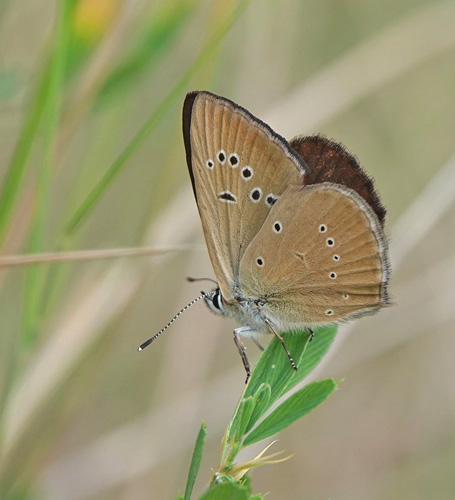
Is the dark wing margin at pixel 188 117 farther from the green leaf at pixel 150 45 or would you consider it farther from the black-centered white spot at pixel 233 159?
the green leaf at pixel 150 45

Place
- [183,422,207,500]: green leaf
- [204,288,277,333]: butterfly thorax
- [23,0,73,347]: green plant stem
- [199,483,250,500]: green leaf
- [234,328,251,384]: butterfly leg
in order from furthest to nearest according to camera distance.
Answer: [204,288,277,333]: butterfly thorax
[234,328,251,384]: butterfly leg
[23,0,73,347]: green plant stem
[183,422,207,500]: green leaf
[199,483,250,500]: green leaf

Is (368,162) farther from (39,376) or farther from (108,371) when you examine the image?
(39,376)

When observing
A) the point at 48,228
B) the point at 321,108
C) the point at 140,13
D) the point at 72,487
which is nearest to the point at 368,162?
the point at 321,108

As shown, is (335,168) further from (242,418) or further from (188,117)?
(242,418)

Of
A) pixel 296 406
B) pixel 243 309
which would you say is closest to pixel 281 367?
pixel 296 406

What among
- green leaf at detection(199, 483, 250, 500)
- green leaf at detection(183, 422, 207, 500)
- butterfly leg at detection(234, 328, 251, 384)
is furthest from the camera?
butterfly leg at detection(234, 328, 251, 384)

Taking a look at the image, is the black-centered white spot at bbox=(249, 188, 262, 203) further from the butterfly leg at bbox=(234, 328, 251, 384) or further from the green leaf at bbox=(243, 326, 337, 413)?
the green leaf at bbox=(243, 326, 337, 413)

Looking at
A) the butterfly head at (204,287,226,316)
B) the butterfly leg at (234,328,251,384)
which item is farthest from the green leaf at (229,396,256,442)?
the butterfly head at (204,287,226,316)
